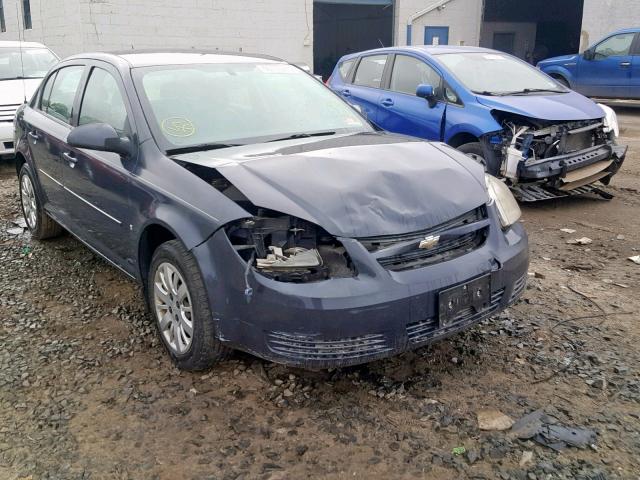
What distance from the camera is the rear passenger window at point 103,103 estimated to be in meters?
3.77

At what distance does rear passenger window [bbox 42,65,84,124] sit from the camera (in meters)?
4.46

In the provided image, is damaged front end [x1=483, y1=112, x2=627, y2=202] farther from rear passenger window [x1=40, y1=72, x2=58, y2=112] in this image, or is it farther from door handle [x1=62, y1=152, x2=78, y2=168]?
rear passenger window [x1=40, y1=72, x2=58, y2=112]

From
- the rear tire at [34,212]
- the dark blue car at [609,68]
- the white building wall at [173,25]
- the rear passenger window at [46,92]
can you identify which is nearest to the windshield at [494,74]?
the rear passenger window at [46,92]

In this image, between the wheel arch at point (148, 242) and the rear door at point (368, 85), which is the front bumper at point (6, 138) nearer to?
the rear door at point (368, 85)

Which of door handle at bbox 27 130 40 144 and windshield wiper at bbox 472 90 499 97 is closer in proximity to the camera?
door handle at bbox 27 130 40 144

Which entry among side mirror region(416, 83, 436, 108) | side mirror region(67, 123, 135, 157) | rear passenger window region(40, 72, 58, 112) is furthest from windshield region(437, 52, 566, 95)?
side mirror region(67, 123, 135, 157)

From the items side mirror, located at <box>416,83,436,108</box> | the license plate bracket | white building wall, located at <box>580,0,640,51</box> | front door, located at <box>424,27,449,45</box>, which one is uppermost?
white building wall, located at <box>580,0,640,51</box>

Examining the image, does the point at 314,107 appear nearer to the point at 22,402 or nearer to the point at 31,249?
the point at 22,402

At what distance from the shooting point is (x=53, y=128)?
15.0 ft

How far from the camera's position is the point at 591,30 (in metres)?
18.5

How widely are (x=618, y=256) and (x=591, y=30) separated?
16091 millimetres

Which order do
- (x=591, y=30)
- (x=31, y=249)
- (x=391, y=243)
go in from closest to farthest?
(x=391, y=243), (x=31, y=249), (x=591, y=30)

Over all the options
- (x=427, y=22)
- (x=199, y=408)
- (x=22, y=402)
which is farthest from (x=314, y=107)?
(x=427, y=22)

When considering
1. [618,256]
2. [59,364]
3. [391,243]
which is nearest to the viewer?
[391,243]
